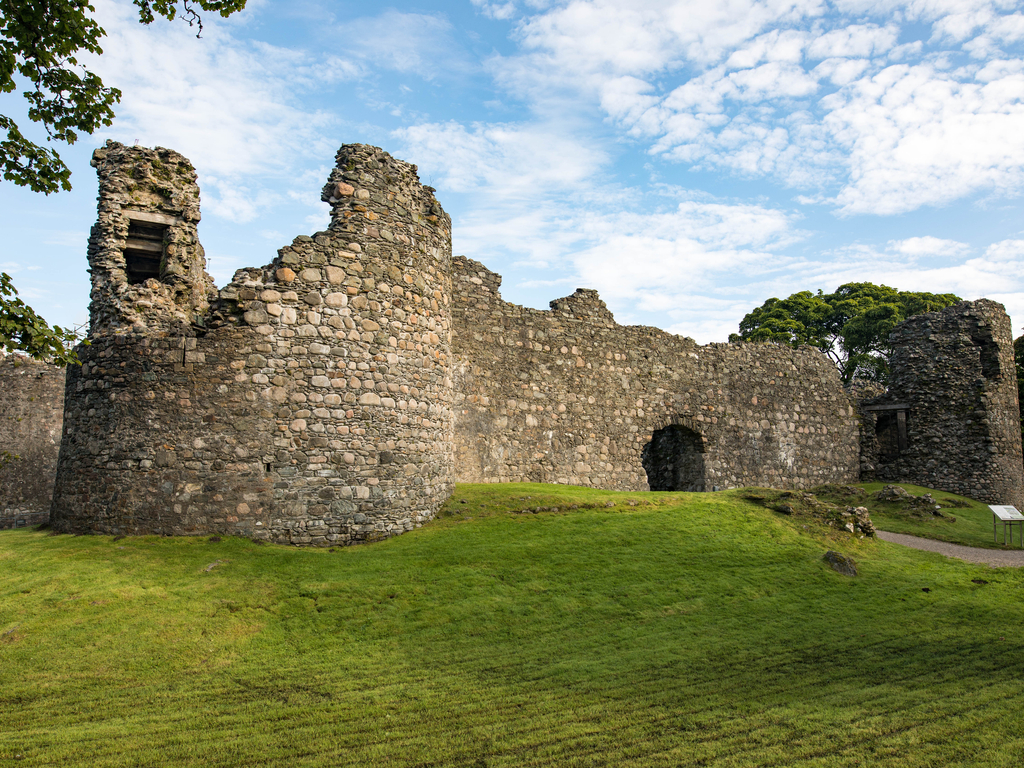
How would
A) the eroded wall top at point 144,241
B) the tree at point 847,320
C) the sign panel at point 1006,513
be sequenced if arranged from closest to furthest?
the eroded wall top at point 144,241, the sign panel at point 1006,513, the tree at point 847,320

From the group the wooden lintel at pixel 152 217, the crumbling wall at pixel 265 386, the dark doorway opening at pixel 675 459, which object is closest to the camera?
the crumbling wall at pixel 265 386

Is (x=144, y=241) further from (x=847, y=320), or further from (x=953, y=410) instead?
(x=847, y=320)

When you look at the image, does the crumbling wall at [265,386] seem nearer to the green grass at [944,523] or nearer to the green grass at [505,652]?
the green grass at [505,652]

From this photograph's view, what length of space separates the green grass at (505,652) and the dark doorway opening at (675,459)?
338 inches

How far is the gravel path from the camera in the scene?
1196 centimetres

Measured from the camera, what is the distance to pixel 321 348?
979cm

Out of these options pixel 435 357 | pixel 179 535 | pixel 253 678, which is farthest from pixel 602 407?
pixel 253 678

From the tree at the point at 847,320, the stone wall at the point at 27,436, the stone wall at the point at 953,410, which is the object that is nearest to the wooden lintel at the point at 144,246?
the stone wall at the point at 27,436

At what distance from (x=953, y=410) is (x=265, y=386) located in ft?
74.9

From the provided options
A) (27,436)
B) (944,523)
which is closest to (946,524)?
(944,523)

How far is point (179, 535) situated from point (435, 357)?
15.7 ft

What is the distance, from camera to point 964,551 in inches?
516

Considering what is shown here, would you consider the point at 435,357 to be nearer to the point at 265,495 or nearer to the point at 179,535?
the point at 265,495

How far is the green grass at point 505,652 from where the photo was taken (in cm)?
465
